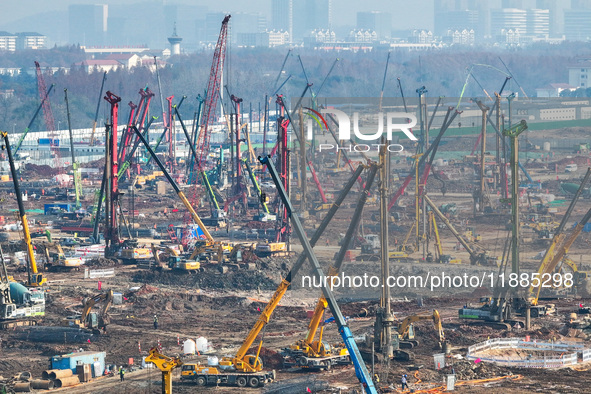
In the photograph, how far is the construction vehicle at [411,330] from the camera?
45531mm

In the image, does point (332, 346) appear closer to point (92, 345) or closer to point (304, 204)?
point (92, 345)

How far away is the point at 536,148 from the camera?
123938 mm

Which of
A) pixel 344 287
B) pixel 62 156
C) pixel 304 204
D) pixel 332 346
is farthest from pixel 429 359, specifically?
pixel 62 156

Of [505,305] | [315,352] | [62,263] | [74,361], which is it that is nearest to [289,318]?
[505,305]

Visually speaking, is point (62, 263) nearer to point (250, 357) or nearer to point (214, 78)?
point (250, 357)

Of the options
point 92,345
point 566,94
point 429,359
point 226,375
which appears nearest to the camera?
point 226,375

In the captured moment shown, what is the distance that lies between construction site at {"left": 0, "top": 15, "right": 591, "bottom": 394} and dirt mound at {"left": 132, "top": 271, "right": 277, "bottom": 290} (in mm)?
137

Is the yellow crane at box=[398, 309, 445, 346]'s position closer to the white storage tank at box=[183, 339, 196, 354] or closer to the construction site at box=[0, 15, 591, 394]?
the construction site at box=[0, 15, 591, 394]

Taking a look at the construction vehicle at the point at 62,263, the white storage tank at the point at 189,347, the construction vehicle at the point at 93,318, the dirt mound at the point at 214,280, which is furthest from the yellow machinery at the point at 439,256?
the white storage tank at the point at 189,347

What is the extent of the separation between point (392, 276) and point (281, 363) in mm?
21324

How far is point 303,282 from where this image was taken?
209 feet

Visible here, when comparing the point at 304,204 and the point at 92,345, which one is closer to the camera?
the point at 92,345

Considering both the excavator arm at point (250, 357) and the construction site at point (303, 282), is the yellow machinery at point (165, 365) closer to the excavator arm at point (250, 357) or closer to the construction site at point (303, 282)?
the construction site at point (303, 282)

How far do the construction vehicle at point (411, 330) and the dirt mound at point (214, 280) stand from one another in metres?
15.7
